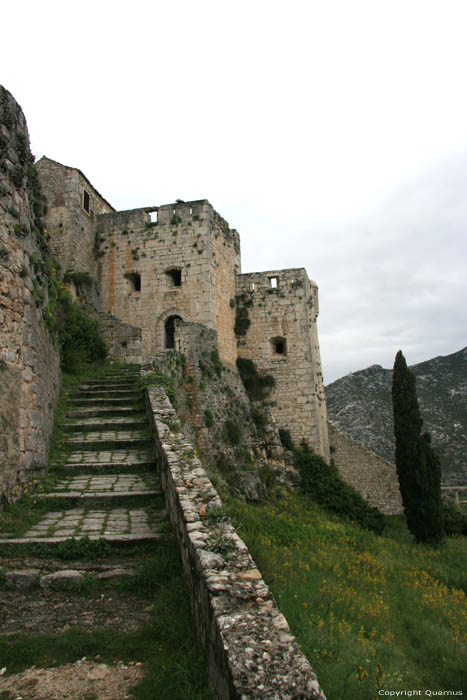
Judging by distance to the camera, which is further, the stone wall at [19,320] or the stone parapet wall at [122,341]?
the stone parapet wall at [122,341]

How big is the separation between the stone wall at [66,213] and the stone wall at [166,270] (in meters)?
1.27

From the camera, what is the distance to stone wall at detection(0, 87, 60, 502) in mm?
5754

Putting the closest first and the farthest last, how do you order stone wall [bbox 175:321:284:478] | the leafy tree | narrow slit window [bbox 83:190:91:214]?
stone wall [bbox 175:321:284:478] → the leafy tree → narrow slit window [bbox 83:190:91:214]

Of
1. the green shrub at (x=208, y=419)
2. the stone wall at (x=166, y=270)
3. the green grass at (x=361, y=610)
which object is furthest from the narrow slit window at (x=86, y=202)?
the green grass at (x=361, y=610)

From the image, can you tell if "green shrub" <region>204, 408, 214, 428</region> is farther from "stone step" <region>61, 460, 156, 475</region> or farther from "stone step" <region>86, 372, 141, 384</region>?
"stone step" <region>61, 460, 156, 475</region>

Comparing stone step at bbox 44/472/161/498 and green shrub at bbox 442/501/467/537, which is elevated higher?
stone step at bbox 44/472/161/498

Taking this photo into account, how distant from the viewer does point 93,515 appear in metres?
5.66

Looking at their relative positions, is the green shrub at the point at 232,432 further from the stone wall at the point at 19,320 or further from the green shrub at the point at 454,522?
the stone wall at the point at 19,320

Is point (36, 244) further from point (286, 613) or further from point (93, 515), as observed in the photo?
point (286, 613)

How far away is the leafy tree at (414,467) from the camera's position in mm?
16797

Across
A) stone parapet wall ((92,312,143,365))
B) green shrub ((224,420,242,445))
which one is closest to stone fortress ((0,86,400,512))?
stone parapet wall ((92,312,143,365))

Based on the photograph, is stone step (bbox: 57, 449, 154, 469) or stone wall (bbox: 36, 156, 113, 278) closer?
stone step (bbox: 57, 449, 154, 469)

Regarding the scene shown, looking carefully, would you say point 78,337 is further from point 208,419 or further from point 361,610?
point 361,610

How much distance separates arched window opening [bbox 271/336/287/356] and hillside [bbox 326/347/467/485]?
15.0 m
